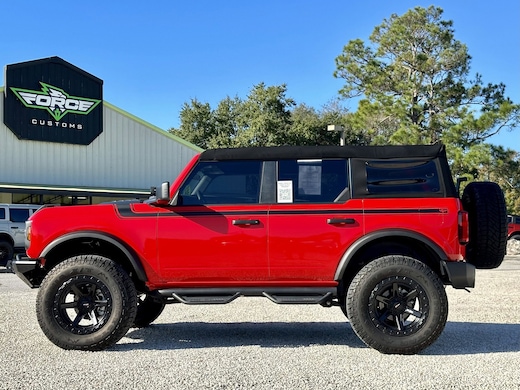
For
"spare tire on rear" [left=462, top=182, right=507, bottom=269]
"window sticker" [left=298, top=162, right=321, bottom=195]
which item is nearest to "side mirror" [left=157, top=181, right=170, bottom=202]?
"window sticker" [left=298, top=162, right=321, bottom=195]

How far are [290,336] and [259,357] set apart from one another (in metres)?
1.21

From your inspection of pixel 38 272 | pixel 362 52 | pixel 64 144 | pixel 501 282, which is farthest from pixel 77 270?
pixel 362 52

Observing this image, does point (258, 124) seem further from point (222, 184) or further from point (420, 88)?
point (222, 184)

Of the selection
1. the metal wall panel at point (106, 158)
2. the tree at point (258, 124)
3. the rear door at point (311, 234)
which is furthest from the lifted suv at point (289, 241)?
the tree at point (258, 124)

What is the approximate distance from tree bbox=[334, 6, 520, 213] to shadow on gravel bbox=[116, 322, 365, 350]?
22680 mm

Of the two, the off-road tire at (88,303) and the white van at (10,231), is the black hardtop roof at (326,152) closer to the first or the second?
the off-road tire at (88,303)

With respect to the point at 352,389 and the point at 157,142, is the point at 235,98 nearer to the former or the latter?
the point at 157,142

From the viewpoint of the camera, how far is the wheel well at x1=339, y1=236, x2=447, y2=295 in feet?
19.6

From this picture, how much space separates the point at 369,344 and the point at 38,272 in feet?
11.3

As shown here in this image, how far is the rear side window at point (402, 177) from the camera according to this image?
594 cm

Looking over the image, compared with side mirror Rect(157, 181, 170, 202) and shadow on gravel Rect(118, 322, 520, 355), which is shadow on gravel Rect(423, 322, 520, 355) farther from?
side mirror Rect(157, 181, 170, 202)

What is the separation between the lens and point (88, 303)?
5.88 metres

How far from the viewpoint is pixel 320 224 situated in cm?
579

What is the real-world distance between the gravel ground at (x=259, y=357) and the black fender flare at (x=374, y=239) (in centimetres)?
82
